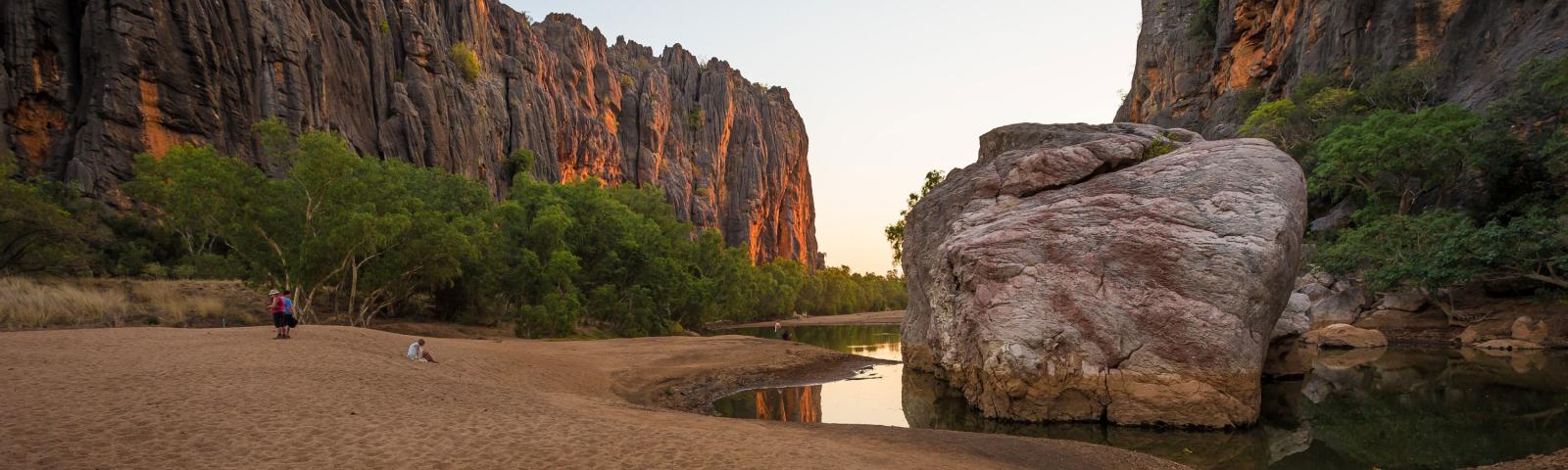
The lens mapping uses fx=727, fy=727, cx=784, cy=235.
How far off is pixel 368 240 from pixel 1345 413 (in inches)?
1349

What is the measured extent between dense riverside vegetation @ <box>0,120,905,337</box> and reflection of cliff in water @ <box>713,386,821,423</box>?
57.6 ft

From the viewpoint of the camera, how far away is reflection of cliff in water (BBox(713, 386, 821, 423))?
66.0 ft

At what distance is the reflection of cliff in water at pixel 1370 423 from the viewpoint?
13.6 meters

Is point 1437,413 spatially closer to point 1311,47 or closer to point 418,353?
point 418,353

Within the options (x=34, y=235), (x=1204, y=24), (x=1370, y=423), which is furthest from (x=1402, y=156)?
(x=34, y=235)

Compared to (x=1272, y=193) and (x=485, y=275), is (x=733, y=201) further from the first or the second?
(x=1272, y=193)

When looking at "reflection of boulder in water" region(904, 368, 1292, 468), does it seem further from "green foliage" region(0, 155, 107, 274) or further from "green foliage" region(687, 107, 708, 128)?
"green foliage" region(687, 107, 708, 128)

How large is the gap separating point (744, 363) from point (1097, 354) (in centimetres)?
1816

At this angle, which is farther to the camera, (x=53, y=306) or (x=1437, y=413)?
(x=53, y=306)

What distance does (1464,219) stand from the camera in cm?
3347

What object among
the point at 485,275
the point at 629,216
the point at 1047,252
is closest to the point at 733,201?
the point at 629,216

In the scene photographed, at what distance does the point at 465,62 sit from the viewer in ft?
285

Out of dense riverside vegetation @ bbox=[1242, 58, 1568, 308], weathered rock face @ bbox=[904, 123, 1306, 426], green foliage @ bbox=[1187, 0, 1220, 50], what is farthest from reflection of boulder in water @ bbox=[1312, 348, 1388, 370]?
green foliage @ bbox=[1187, 0, 1220, 50]

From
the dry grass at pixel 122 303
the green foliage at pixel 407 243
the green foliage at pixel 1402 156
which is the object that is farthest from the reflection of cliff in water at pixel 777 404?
the green foliage at pixel 1402 156
